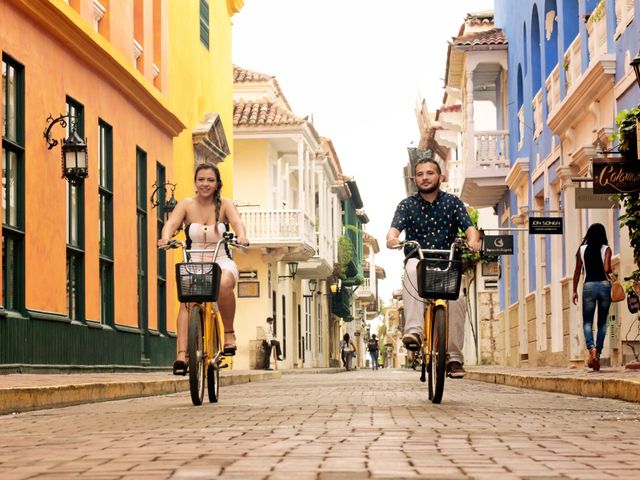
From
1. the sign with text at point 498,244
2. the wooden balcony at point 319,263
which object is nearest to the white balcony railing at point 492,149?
the sign with text at point 498,244

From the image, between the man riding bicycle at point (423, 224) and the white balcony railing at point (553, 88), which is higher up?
the white balcony railing at point (553, 88)

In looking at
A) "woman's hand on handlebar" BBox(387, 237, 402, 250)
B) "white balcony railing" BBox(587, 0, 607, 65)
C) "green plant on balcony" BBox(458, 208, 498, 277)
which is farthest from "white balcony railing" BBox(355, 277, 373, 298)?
"woman's hand on handlebar" BBox(387, 237, 402, 250)

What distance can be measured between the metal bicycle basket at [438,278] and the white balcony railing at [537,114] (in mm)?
17426

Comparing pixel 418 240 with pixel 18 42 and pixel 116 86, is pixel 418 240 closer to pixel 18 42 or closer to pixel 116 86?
pixel 18 42

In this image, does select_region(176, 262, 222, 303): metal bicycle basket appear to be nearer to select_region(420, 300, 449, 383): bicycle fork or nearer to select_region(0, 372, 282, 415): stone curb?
select_region(0, 372, 282, 415): stone curb

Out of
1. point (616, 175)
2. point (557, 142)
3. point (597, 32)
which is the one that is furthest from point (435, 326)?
point (557, 142)

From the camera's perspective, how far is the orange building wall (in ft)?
52.7

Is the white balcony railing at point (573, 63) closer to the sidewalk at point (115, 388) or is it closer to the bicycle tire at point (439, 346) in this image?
the sidewalk at point (115, 388)

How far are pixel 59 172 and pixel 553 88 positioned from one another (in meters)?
11.7

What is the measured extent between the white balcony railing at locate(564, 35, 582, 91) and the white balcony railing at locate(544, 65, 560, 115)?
1159 millimetres

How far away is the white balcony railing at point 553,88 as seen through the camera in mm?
24984

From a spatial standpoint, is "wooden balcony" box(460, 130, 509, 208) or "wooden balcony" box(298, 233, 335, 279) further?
"wooden balcony" box(298, 233, 335, 279)

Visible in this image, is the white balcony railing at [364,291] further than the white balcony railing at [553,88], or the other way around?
the white balcony railing at [364,291]

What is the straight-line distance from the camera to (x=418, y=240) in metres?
10.8
